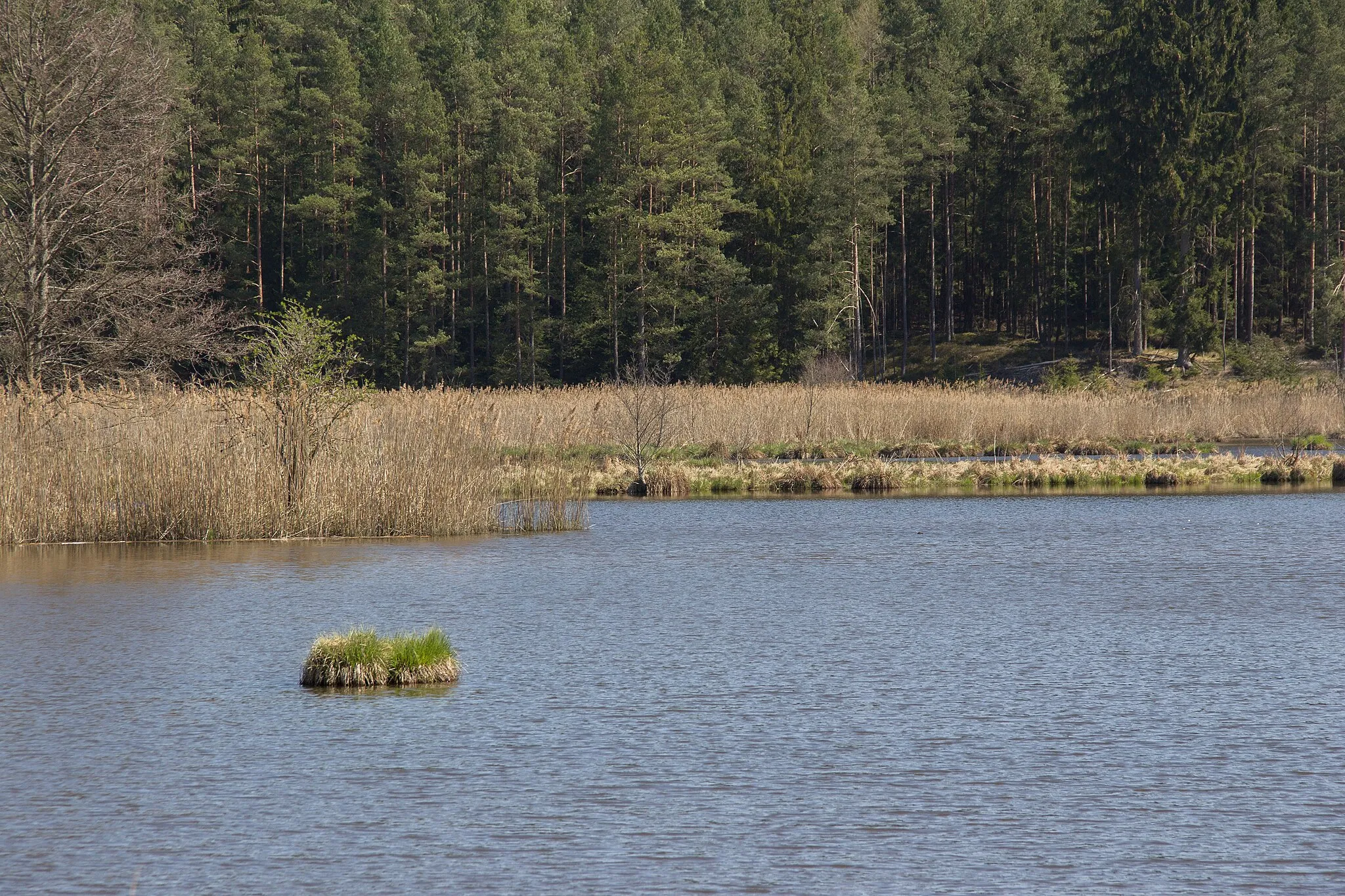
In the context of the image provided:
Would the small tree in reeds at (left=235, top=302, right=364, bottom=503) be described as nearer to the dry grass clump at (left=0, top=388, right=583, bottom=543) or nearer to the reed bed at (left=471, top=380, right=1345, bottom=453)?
the dry grass clump at (left=0, top=388, right=583, bottom=543)

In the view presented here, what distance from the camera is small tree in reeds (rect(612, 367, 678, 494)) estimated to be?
37062 mm

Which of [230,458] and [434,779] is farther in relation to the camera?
[230,458]

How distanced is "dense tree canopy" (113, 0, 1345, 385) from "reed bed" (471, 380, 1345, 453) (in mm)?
21084

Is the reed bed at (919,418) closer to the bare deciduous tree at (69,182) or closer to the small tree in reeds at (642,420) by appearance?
the small tree in reeds at (642,420)

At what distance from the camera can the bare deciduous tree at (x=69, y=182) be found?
2973 centimetres

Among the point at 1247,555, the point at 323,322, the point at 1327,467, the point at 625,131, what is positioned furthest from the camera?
the point at 625,131

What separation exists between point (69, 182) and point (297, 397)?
9.19 metres

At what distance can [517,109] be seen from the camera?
246 ft

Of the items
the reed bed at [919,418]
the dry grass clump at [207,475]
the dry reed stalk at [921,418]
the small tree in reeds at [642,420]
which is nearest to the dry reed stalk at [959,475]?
the small tree in reeds at [642,420]

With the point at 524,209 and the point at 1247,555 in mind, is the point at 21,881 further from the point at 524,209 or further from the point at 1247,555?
the point at 524,209

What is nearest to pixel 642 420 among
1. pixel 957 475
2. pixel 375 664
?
pixel 957 475

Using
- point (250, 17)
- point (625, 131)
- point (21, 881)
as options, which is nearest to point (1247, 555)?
point (21, 881)

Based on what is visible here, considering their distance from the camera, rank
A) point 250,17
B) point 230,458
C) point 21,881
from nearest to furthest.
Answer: point 21,881 → point 230,458 → point 250,17

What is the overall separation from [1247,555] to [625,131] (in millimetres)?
55567
